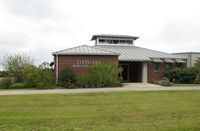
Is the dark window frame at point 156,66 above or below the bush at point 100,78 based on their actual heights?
above

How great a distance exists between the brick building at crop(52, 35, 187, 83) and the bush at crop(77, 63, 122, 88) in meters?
1.22

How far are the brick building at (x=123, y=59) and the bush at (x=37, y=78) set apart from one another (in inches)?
63.3

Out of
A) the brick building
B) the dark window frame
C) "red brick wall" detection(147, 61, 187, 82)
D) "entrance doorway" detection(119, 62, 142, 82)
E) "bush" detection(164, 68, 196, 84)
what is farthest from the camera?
"entrance doorway" detection(119, 62, 142, 82)

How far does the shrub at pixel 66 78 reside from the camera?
14337 millimetres

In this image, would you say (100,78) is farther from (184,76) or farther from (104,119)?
(184,76)

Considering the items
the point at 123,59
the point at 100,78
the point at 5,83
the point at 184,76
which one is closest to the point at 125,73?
the point at 123,59

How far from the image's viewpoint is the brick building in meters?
15.8

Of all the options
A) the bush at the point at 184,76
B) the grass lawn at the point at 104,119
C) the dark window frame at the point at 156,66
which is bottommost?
the grass lawn at the point at 104,119

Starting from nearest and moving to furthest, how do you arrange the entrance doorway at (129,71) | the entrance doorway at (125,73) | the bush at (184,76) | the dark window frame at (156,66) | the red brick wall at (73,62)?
the red brick wall at (73,62) → the bush at (184,76) → the dark window frame at (156,66) → the entrance doorway at (129,71) → the entrance doorway at (125,73)

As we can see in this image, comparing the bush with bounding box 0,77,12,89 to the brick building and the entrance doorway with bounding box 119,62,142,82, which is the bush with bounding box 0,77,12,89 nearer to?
the brick building

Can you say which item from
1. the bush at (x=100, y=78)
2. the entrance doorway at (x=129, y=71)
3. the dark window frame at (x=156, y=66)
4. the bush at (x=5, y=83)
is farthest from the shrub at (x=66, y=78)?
the dark window frame at (x=156, y=66)

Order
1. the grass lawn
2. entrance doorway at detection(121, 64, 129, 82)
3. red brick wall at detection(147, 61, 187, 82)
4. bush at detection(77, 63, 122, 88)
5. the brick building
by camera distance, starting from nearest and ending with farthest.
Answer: the grass lawn → bush at detection(77, 63, 122, 88) → the brick building → red brick wall at detection(147, 61, 187, 82) → entrance doorway at detection(121, 64, 129, 82)

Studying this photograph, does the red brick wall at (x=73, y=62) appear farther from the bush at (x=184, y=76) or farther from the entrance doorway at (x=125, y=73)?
the bush at (x=184, y=76)

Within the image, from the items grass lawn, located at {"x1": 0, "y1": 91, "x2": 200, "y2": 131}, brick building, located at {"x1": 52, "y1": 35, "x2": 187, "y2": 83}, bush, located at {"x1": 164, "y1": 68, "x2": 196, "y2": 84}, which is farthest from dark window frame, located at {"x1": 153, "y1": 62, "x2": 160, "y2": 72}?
grass lawn, located at {"x1": 0, "y1": 91, "x2": 200, "y2": 131}
